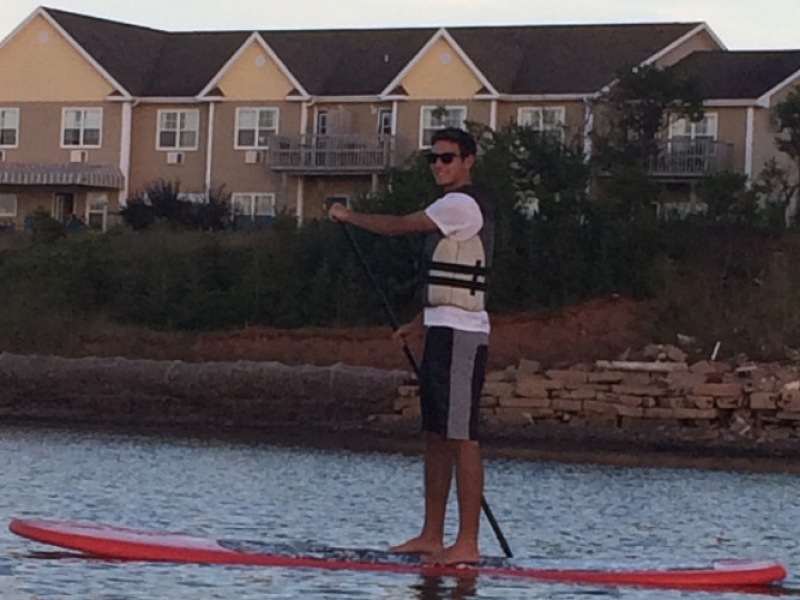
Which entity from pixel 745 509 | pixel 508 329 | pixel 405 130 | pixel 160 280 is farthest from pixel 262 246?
pixel 745 509

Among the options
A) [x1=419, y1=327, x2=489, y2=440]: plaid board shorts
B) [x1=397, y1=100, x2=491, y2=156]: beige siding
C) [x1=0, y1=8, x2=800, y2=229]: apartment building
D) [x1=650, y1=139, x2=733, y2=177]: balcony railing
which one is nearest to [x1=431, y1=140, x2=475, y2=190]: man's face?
[x1=419, y1=327, x2=489, y2=440]: plaid board shorts

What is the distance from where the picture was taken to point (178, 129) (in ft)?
187

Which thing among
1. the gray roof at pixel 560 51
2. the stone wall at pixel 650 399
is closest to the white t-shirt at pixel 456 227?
the stone wall at pixel 650 399

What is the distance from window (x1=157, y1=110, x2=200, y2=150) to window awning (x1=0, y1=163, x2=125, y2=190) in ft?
5.36

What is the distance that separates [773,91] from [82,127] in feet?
62.3

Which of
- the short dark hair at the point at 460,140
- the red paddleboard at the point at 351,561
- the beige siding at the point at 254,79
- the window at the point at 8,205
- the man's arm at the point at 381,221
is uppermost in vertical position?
the beige siding at the point at 254,79

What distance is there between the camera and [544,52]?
2152 inches

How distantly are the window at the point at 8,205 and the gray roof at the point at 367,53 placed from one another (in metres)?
4.34

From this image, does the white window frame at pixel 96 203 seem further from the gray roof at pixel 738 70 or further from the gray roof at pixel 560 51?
the gray roof at pixel 738 70

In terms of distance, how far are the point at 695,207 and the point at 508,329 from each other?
8103 mm

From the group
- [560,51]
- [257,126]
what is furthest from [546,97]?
[257,126]

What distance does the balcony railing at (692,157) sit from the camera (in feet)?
162

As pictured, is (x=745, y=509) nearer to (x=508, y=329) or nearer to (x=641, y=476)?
(x=641, y=476)

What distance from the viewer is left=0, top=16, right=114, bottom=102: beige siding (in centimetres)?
5725
